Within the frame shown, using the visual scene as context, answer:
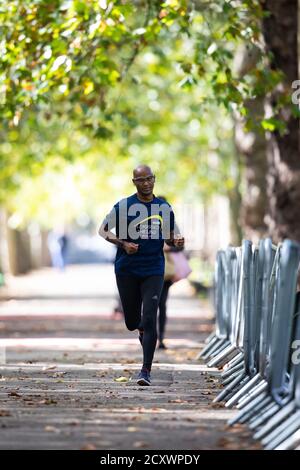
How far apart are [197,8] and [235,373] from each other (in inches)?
289

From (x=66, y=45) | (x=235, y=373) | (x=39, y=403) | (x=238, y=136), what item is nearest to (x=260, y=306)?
(x=235, y=373)

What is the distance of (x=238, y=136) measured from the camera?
25.9m

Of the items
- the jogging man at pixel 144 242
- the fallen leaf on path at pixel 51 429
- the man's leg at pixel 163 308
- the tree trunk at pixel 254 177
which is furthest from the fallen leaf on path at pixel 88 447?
the tree trunk at pixel 254 177

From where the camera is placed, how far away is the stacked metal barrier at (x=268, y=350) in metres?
8.17

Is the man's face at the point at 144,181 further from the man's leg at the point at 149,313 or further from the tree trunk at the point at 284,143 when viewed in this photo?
the tree trunk at the point at 284,143

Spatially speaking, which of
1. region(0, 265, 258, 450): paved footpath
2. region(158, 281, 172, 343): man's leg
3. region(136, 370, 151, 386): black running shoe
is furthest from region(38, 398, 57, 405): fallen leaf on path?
region(158, 281, 172, 343): man's leg

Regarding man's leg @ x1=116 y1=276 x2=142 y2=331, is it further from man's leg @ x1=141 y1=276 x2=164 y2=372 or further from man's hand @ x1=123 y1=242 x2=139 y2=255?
man's hand @ x1=123 y1=242 x2=139 y2=255

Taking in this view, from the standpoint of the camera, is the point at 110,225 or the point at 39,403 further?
the point at 110,225

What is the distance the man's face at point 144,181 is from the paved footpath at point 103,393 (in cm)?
179

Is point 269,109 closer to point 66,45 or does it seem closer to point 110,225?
point 66,45

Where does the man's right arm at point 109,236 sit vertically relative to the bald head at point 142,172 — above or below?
below
